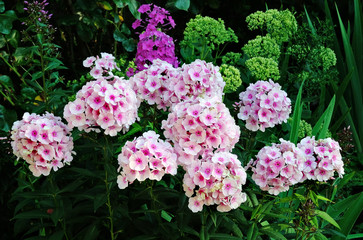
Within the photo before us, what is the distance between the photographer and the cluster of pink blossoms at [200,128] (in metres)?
1.81

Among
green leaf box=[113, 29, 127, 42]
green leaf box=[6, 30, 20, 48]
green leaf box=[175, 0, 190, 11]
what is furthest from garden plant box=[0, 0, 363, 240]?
Result: green leaf box=[113, 29, 127, 42]

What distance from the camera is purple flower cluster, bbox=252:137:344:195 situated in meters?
1.95

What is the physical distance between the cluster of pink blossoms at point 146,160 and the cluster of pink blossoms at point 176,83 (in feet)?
1.49

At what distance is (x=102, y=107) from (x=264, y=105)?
0.81 m

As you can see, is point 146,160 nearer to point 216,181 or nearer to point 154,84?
point 216,181

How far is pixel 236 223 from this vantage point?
2.14 metres

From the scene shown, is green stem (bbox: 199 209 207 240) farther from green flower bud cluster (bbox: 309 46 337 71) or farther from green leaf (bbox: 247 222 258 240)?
green flower bud cluster (bbox: 309 46 337 71)

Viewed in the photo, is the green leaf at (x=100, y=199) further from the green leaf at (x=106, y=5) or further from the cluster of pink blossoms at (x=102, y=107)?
the green leaf at (x=106, y=5)

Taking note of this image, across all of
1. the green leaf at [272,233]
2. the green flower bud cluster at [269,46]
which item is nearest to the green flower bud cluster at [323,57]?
the green flower bud cluster at [269,46]

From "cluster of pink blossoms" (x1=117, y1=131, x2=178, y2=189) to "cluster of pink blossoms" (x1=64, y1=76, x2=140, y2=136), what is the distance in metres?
0.17

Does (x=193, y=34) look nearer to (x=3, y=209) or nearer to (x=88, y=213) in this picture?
(x=88, y=213)

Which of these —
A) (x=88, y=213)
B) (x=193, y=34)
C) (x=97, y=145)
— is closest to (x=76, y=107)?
(x=97, y=145)

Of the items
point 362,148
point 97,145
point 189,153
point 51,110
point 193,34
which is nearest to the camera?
point 189,153

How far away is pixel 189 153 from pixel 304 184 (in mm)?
607
